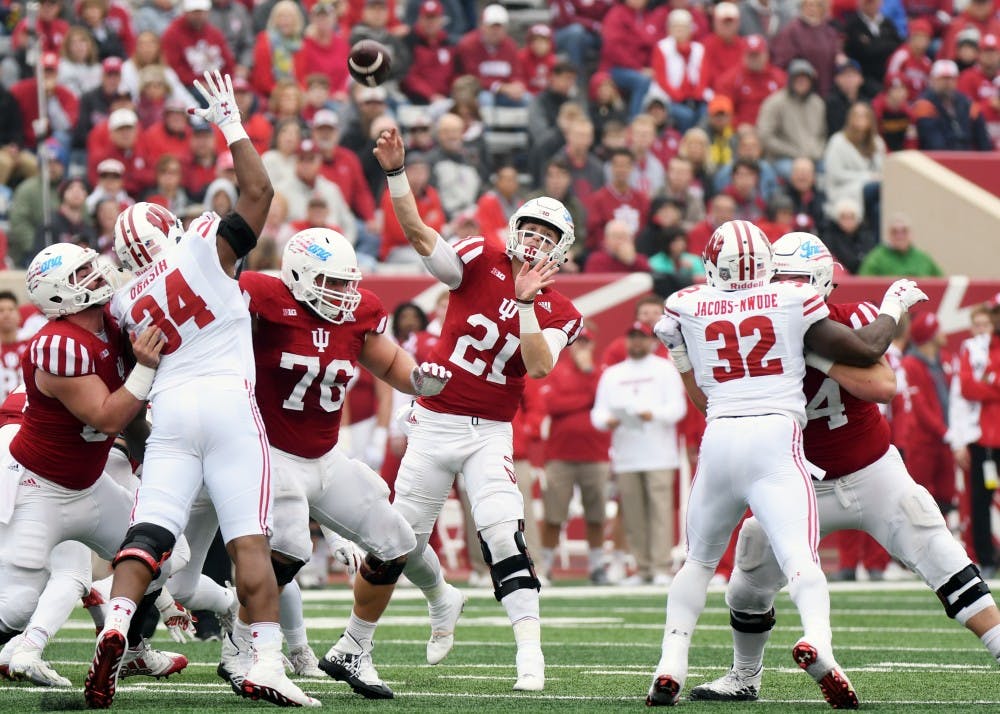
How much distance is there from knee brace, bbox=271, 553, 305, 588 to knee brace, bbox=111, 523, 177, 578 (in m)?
0.66

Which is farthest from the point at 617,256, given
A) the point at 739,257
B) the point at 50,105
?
the point at 739,257

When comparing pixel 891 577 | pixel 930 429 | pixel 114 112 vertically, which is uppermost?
pixel 114 112

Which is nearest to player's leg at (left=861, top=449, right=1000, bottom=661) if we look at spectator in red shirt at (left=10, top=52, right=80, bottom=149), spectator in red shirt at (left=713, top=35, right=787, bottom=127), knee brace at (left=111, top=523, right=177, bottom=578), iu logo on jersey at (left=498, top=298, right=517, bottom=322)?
iu logo on jersey at (left=498, top=298, right=517, bottom=322)

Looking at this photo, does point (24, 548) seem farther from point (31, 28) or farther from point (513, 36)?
point (513, 36)

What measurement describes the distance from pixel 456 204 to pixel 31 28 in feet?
12.1

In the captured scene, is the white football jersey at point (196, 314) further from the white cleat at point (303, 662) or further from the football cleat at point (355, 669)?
the white cleat at point (303, 662)

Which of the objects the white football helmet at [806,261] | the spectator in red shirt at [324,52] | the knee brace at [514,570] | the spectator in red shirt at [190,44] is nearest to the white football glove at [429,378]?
the knee brace at [514,570]

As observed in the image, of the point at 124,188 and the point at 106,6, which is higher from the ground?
the point at 106,6

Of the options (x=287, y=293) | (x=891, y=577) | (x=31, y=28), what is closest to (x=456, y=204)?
(x=31, y=28)

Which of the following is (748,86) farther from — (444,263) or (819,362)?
(819,362)

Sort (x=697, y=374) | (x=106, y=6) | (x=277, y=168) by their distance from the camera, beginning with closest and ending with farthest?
(x=697, y=374) < (x=277, y=168) < (x=106, y=6)

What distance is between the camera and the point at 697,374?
20.7ft

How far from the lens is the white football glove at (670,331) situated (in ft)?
20.8

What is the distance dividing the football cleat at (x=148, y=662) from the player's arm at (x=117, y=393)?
1.18 m
